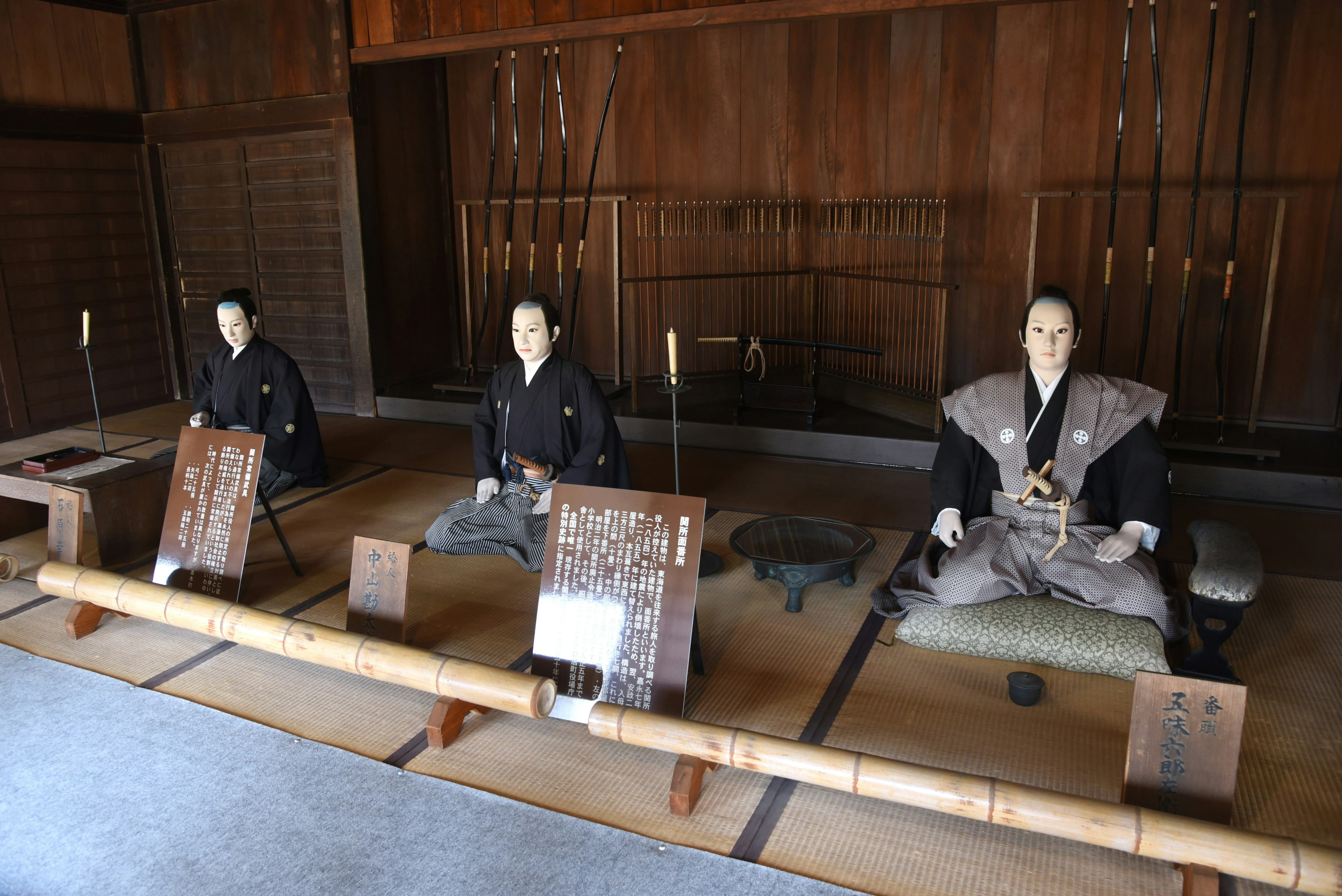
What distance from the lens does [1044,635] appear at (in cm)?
266

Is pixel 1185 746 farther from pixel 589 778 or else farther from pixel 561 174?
pixel 561 174

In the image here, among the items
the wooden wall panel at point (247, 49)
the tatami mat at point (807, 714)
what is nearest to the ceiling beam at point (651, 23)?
the wooden wall panel at point (247, 49)

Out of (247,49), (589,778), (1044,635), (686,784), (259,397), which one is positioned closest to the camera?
(686,784)

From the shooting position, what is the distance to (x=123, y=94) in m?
6.26

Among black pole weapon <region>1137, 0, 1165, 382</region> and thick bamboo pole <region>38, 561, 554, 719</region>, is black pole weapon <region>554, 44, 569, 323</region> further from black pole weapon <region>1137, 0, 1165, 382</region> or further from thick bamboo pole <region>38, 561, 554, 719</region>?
black pole weapon <region>1137, 0, 1165, 382</region>

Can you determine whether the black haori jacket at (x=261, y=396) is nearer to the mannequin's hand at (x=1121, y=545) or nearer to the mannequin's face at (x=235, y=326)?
the mannequin's face at (x=235, y=326)

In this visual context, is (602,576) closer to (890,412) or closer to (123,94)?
(890,412)

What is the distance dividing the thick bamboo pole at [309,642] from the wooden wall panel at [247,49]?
3.78m

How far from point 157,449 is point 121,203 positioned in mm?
2197

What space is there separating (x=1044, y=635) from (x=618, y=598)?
1.30m

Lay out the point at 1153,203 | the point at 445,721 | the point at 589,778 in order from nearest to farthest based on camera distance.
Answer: the point at 589,778
the point at 445,721
the point at 1153,203

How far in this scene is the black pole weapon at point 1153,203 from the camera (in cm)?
382

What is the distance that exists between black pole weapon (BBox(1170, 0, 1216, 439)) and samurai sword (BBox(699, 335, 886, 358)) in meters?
1.44

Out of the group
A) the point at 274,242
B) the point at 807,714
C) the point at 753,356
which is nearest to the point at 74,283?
the point at 274,242
